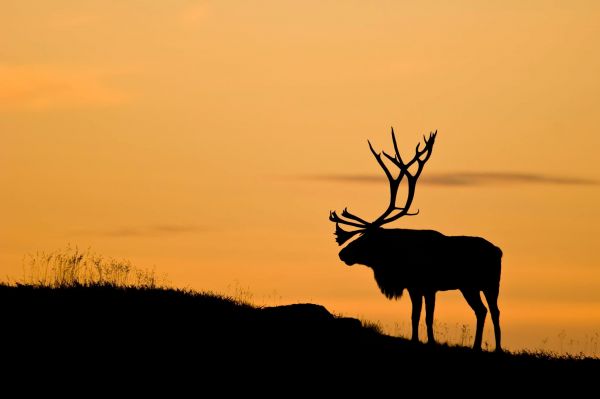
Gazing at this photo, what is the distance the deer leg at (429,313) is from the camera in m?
24.2

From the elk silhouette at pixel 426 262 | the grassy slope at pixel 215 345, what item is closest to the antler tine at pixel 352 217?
the elk silhouette at pixel 426 262

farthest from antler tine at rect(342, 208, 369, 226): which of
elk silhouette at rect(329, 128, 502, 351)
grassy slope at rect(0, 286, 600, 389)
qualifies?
grassy slope at rect(0, 286, 600, 389)

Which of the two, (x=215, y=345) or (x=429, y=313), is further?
(x=429, y=313)

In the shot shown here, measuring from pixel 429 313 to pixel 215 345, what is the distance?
615cm

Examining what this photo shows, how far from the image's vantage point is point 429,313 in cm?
2491

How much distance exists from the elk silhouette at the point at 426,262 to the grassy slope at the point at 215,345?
8.15 ft

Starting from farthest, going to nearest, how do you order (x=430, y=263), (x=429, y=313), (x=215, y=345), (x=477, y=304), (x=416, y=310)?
(x=477, y=304), (x=430, y=263), (x=416, y=310), (x=429, y=313), (x=215, y=345)

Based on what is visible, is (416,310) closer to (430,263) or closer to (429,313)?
(429,313)

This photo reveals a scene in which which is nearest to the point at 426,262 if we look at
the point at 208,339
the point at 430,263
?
the point at 430,263

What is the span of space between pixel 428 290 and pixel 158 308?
20.6 feet

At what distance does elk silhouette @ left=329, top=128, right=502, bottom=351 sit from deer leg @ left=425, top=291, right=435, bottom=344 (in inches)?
1.3

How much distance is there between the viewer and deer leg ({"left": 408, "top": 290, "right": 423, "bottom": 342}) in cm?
2442

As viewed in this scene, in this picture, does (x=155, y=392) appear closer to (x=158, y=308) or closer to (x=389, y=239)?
(x=158, y=308)

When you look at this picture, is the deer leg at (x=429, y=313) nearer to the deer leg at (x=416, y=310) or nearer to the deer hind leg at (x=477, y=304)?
the deer leg at (x=416, y=310)
